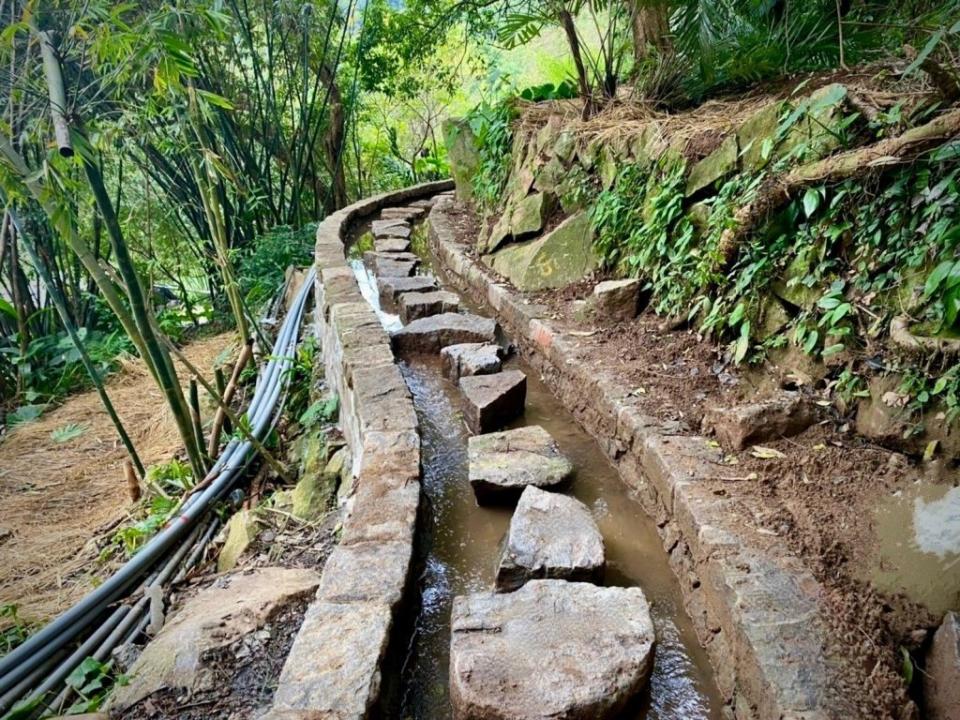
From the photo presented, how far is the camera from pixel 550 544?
170 centimetres

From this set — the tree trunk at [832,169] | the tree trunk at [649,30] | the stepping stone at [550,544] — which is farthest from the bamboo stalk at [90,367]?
the tree trunk at [649,30]

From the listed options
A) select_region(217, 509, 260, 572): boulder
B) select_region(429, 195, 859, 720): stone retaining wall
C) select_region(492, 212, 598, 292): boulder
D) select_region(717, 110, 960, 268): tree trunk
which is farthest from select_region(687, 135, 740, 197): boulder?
select_region(217, 509, 260, 572): boulder

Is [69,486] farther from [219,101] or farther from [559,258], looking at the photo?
[559,258]

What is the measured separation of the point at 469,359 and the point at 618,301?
0.87 m

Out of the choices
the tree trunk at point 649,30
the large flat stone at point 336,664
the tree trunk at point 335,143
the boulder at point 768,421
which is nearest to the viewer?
the large flat stone at point 336,664

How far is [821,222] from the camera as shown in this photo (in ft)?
7.14

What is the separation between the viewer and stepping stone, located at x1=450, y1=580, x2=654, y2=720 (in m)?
1.24

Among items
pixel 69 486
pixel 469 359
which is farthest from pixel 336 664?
pixel 69 486

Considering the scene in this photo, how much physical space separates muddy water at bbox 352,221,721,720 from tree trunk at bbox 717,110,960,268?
3.61 feet

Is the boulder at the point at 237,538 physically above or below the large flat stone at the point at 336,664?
below

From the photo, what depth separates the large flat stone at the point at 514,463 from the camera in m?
2.05

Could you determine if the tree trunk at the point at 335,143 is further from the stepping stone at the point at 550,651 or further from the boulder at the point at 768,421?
the stepping stone at the point at 550,651

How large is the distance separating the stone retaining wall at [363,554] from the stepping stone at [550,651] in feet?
0.67

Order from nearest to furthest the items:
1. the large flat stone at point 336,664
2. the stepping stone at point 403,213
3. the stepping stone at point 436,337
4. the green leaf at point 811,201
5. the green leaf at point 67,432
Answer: the large flat stone at point 336,664 → the green leaf at point 811,201 → the stepping stone at point 436,337 → the green leaf at point 67,432 → the stepping stone at point 403,213
